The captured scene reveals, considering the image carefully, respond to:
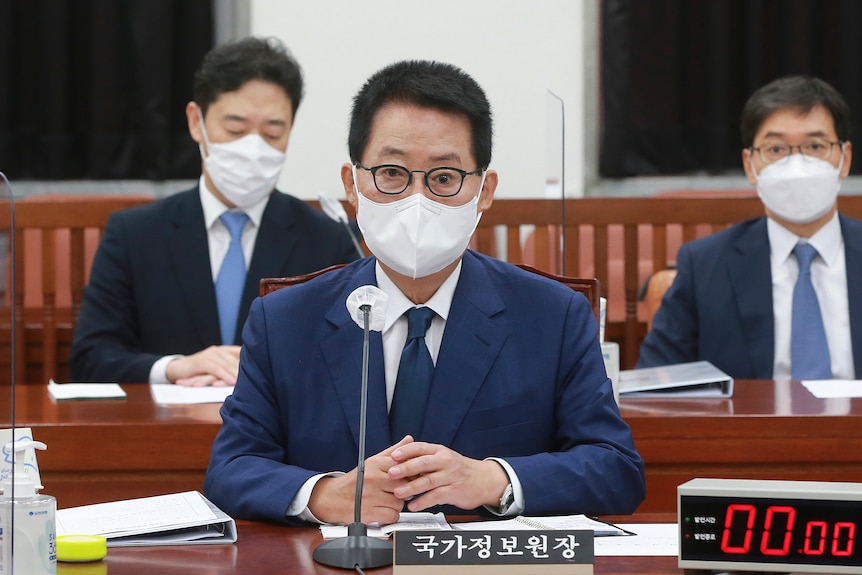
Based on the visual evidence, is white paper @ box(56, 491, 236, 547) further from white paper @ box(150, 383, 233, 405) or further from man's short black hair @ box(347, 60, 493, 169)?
white paper @ box(150, 383, 233, 405)

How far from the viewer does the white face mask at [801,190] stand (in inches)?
120

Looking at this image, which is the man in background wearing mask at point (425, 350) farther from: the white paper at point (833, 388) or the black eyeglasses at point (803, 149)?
the black eyeglasses at point (803, 149)

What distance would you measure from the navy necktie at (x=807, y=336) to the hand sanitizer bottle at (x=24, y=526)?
205cm

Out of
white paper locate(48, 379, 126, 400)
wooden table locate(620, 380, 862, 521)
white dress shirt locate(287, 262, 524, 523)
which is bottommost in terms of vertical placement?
wooden table locate(620, 380, 862, 521)

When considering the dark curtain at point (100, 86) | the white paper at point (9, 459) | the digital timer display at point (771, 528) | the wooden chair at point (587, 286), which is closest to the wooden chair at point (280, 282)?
the wooden chair at point (587, 286)

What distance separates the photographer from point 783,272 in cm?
302

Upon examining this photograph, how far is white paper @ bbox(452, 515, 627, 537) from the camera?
1.47m

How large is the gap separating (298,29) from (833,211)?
2.61m

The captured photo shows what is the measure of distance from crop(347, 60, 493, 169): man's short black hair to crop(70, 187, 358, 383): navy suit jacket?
1.22 metres

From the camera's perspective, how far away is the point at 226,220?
310 cm

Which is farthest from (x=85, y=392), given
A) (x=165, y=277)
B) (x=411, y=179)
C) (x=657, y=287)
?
(x=657, y=287)

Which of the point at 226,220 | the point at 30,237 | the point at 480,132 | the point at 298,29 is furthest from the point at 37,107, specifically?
the point at 480,132

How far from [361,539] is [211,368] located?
1327mm

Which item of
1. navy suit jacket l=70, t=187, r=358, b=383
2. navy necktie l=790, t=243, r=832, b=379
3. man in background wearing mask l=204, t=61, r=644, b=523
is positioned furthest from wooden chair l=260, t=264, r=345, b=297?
navy necktie l=790, t=243, r=832, b=379
